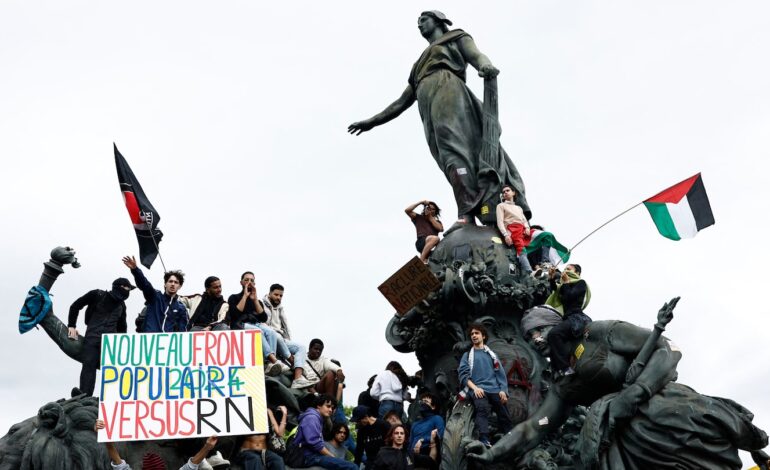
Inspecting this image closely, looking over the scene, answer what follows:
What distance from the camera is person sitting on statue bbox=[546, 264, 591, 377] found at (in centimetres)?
1436

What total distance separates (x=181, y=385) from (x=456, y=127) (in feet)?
20.8

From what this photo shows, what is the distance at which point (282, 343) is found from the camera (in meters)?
17.0

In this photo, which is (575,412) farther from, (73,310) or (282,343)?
(73,310)

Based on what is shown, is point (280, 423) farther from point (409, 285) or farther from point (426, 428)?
point (409, 285)

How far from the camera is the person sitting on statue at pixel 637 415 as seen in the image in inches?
507

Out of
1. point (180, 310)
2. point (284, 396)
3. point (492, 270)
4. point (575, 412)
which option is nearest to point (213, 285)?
point (180, 310)

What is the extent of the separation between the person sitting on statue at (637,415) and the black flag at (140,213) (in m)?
6.89

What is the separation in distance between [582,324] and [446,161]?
514cm

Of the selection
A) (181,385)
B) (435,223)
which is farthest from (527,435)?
(435,223)

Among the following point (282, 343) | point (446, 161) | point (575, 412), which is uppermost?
point (446, 161)

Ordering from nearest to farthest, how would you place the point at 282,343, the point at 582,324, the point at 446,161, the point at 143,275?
the point at 582,324
the point at 143,275
the point at 282,343
the point at 446,161

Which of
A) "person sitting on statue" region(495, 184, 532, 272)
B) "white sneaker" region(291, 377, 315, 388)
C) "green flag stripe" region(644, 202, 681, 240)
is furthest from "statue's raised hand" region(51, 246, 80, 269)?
"green flag stripe" region(644, 202, 681, 240)

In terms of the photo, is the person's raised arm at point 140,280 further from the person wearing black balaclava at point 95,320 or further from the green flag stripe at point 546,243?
the green flag stripe at point 546,243

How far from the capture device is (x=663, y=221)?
1892 cm
